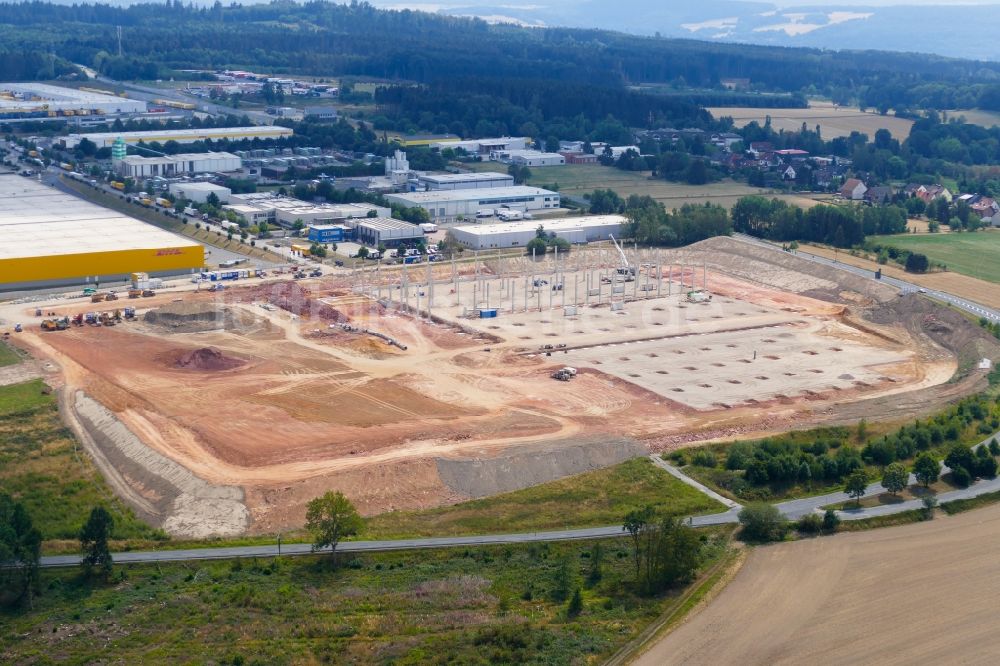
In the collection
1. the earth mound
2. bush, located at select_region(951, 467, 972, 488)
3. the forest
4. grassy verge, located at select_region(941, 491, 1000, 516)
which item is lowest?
the earth mound

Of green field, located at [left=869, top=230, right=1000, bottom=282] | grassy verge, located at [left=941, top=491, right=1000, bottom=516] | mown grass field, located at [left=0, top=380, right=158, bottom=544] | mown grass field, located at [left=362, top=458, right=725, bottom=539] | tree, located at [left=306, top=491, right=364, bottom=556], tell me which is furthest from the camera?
green field, located at [left=869, top=230, right=1000, bottom=282]

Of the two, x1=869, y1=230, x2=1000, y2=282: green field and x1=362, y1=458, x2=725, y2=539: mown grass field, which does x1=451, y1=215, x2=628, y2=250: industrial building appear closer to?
x1=869, y1=230, x2=1000, y2=282: green field

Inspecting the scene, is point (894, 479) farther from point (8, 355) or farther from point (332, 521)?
point (8, 355)

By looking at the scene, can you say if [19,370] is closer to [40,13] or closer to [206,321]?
[206,321]

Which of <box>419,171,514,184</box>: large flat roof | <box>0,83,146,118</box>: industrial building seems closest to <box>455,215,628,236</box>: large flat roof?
<box>419,171,514,184</box>: large flat roof

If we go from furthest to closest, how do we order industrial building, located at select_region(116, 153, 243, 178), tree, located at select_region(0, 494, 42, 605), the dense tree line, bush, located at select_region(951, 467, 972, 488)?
industrial building, located at select_region(116, 153, 243, 178) → the dense tree line → bush, located at select_region(951, 467, 972, 488) → tree, located at select_region(0, 494, 42, 605)

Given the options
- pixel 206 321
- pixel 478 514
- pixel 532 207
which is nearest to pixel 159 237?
pixel 206 321
